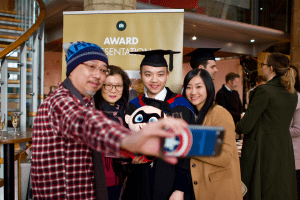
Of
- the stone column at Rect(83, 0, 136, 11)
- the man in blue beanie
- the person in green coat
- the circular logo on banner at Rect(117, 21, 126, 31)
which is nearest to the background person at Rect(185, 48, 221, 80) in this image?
the person in green coat

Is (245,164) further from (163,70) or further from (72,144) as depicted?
(72,144)

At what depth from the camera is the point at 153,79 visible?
1938mm

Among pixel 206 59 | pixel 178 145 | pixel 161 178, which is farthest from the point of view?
pixel 206 59

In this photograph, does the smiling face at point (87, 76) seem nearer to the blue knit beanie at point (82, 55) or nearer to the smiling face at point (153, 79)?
the blue knit beanie at point (82, 55)

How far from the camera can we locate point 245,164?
252 centimetres

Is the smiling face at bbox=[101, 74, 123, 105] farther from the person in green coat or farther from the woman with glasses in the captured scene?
the person in green coat

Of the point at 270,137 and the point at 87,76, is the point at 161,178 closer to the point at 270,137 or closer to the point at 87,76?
the point at 87,76

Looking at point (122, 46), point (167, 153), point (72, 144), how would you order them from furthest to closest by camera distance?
point (122, 46), point (72, 144), point (167, 153)

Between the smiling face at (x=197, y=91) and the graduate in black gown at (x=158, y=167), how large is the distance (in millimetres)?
69

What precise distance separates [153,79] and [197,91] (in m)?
0.35

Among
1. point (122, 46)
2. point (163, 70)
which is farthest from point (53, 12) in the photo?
point (163, 70)

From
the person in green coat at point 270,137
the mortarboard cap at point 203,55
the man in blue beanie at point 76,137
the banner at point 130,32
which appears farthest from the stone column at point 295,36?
A: the man in blue beanie at point 76,137

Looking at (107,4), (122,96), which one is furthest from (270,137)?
(107,4)

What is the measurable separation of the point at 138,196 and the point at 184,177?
35 cm
